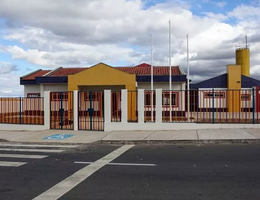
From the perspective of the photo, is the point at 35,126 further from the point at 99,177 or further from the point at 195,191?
the point at 195,191

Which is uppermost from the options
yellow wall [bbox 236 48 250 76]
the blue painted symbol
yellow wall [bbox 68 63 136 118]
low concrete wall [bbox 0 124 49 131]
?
yellow wall [bbox 236 48 250 76]

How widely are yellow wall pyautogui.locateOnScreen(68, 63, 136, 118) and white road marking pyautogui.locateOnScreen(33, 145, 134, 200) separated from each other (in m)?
15.2

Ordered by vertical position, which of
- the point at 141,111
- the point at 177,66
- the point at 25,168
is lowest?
the point at 25,168

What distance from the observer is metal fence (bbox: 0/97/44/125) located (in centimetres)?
1810

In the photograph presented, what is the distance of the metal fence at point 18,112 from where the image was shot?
18.1 meters

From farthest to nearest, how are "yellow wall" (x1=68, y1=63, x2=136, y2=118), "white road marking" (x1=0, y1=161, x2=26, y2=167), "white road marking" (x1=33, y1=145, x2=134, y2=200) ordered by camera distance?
"yellow wall" (x1=68, y1=63, x2=136, y2=118) < "white road marking" (x1=0, y1=161, x2=26, y2=167) < "white road marking" (x1=33, y1=145, x2=134, y2=200)

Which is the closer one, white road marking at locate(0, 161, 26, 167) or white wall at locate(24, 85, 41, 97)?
white road marking at locate(0, 161, 26, 167)

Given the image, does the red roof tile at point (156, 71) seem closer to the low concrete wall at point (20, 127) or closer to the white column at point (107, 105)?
the white column at point (107, 105)

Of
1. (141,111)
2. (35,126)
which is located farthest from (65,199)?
(35,126)

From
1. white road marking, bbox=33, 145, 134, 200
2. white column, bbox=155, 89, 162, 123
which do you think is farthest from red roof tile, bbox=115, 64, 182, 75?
white road marking, bbox=33, 145, 134, 200

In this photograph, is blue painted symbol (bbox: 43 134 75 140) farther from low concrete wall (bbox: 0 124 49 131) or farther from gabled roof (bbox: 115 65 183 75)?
gabled roof (bbox: 115 65 183 75)

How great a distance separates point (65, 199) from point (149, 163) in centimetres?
338

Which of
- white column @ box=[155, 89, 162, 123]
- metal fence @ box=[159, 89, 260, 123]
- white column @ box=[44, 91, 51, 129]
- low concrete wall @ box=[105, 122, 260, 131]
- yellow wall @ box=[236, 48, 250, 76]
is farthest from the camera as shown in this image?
yellow wall @ box=[236, 48, 250, 76]

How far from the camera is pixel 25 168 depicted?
7895mm
